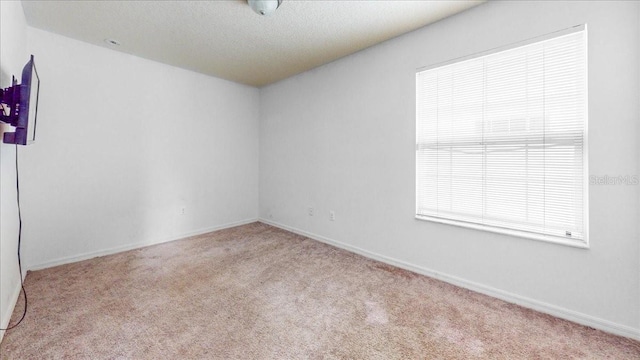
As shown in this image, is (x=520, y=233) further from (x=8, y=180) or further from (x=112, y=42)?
(x=112, y=42)

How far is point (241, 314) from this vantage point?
Result: 1933 millimetres

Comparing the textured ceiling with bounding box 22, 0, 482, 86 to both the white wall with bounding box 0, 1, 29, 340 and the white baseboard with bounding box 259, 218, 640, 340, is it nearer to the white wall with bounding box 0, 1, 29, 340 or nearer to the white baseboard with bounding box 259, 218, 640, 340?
the white wall with bounding box 0, 1, 29, 340

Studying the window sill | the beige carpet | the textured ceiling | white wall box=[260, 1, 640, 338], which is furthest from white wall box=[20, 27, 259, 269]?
the window sill

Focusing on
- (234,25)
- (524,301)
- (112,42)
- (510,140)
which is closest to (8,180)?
(112,42)

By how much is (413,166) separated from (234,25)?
2343mm

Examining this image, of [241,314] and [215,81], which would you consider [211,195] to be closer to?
[215,81]

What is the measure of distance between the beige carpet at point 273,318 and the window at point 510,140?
2.31ft

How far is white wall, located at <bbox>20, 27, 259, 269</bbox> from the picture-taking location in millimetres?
2693

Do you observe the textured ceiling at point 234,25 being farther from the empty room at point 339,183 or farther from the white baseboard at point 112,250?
the white baseboard at point 112,250

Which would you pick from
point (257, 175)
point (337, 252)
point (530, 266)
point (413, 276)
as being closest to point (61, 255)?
point (257, 175)

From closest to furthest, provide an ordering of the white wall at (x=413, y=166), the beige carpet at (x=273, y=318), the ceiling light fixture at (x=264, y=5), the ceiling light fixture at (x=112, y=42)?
the beige carpet at (x=273, y=318)
the white wall at (x=413, y=166)
the ceiling light fixture at (x=264, y=5)
the ceiling light fixture at (x=112, y=42)

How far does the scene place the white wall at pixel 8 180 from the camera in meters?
1.70

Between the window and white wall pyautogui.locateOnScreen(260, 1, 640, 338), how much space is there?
87mm

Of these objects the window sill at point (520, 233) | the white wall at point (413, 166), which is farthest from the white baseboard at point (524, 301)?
the window sill at point (520, 233)
